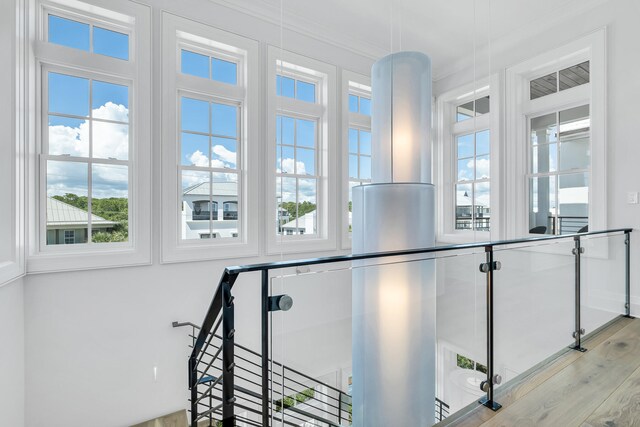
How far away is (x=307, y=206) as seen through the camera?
158 inches

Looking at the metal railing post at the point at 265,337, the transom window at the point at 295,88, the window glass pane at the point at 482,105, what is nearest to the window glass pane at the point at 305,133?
the transom window at the point at 295,88

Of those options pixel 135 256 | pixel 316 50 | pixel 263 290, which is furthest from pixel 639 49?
pixel 135 256

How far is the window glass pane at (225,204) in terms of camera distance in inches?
135

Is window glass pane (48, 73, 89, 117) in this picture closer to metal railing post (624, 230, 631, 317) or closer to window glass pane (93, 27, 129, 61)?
window glass pane (93, 27, 129, 61)

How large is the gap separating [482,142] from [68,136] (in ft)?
15.5

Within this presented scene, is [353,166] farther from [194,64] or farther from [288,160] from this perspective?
[194,64]

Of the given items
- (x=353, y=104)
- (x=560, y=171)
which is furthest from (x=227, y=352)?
(x=560, y=171)

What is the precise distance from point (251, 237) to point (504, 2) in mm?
3615

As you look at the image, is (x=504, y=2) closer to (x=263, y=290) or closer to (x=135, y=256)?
(x=263, y=290)

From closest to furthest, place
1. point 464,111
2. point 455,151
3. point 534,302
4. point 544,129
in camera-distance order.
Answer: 1. point 534,302
2. point 544,129
3. point 464,111
4. point 455,151

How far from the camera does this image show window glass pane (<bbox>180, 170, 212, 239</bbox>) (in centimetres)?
327

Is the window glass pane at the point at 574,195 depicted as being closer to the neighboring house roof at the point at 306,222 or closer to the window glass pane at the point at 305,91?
the neighboring house roof at the point at 306,222

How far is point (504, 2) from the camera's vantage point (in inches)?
132

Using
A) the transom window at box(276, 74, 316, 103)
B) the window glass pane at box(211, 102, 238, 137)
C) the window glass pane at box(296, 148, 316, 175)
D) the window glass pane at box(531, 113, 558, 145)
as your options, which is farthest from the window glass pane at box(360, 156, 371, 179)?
the window glass pane at box(531, 113, 558, 145)
